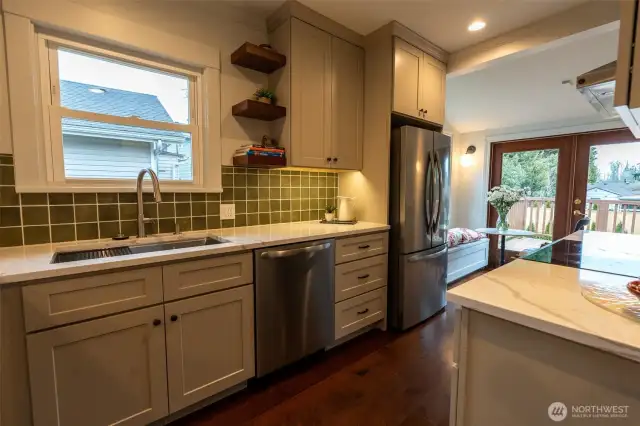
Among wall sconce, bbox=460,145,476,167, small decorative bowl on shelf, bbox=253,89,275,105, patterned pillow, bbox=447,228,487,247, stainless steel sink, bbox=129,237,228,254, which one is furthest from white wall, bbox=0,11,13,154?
wall sconce, bbox=460,145,476,167

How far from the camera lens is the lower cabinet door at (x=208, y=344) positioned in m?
1.44

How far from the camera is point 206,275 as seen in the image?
1.50 meters

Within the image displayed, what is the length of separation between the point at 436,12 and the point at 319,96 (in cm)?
104

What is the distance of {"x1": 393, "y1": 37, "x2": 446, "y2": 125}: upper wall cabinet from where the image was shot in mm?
2420

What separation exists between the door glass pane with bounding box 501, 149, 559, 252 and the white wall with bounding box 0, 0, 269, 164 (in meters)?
3.91

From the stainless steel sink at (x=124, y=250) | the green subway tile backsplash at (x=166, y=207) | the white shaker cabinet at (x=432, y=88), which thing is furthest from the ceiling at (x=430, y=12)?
the stainless steel sink at (x=124, y=250)

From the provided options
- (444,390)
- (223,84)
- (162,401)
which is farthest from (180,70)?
(444,390)

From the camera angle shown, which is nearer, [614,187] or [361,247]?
[361,247]

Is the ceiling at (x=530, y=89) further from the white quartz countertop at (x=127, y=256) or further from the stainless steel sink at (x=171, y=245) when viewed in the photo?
the stainless steel sink at (x=171, y=245)

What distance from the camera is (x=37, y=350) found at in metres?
1.12

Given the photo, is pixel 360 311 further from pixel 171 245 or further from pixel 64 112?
pixel 64 112

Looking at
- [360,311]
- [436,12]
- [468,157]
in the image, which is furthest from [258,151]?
[468,157]

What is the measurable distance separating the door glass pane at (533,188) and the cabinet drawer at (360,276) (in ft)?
10.4

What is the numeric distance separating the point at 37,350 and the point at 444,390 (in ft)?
6.55
